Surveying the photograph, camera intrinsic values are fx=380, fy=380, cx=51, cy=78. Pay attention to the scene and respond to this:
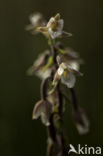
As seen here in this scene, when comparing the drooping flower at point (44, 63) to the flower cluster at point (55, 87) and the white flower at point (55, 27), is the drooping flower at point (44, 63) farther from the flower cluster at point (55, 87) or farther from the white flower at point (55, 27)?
the white flower at point (55, 27)

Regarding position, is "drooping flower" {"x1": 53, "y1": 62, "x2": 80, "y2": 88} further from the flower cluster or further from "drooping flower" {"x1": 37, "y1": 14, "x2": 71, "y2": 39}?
"drooping flower" {"x1": 37, "y1": 14, "x2": 71, "y2": 39}

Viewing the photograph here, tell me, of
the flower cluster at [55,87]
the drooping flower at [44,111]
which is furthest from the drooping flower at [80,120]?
the drooping flower at [44,111]

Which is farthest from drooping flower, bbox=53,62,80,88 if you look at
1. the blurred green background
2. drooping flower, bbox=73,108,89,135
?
the blurred green background

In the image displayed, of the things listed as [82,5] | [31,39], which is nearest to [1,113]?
[31,39]

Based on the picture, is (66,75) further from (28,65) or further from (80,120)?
(28,65)

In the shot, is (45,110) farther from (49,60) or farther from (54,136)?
(49,60)

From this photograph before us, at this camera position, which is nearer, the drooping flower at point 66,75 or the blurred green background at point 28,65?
the drooping flower at point 66,75
